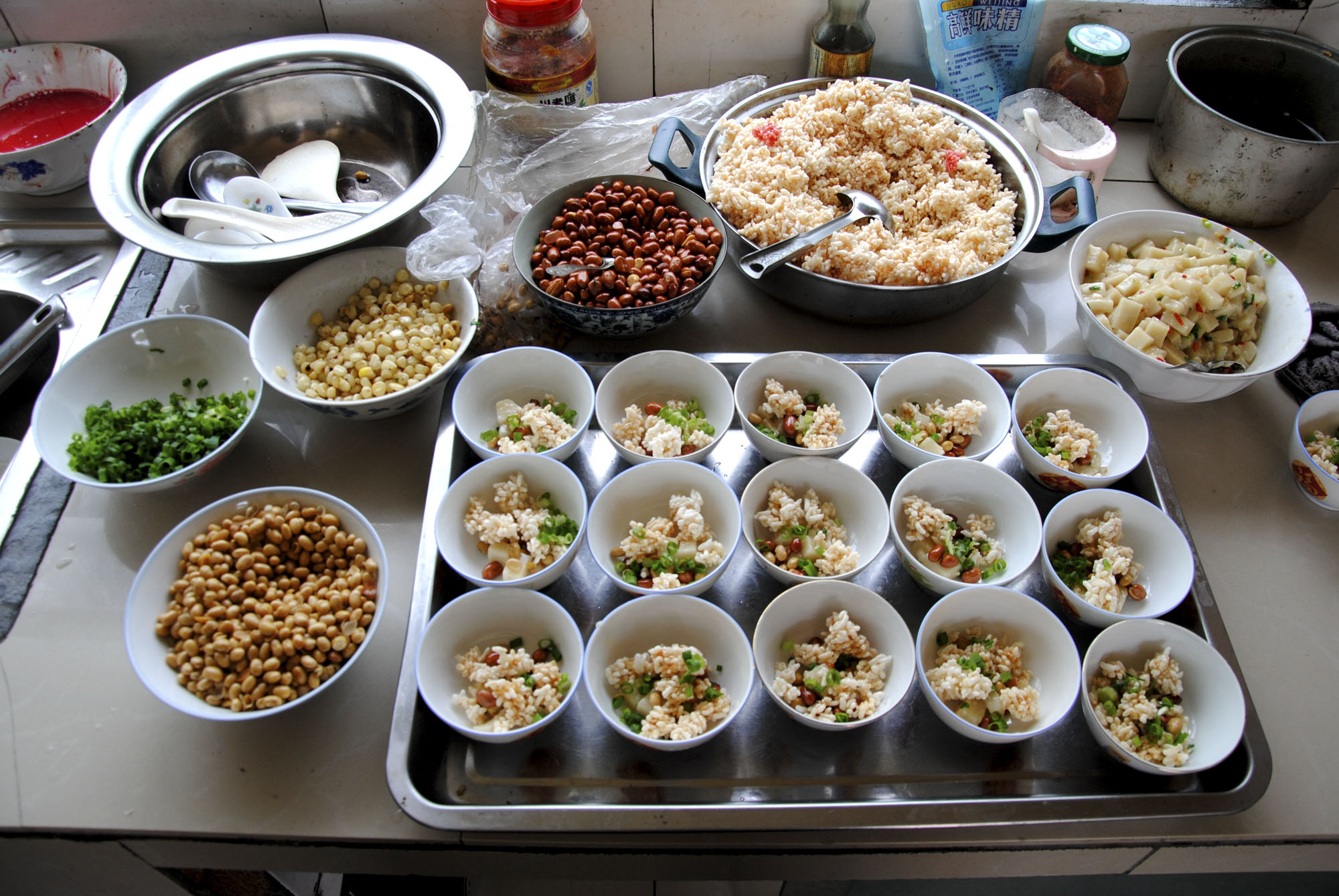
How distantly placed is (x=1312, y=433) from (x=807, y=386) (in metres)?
1.04

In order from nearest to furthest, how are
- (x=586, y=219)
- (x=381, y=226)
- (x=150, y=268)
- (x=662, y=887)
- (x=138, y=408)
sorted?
(x=138, y=408) → (x=381, y=226) → (x=586, y=219) → (x=150, y=268) → (x=662, y=887)

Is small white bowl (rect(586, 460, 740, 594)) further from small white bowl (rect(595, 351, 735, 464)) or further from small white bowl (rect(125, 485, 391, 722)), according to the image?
small white bowl (rect(125, 485, 391, 722))

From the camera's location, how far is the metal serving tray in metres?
1.14

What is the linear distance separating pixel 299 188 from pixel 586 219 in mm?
758

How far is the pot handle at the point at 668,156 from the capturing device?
1734 millimetres

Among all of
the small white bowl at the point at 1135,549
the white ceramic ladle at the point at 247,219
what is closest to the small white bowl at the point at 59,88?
the white ceramic ladle at the point at 247,219

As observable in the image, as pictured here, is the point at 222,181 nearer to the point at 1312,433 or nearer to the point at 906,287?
the point at 906,287

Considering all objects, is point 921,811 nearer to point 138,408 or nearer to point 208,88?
point 138,408

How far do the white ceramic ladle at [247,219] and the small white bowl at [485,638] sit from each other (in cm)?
91

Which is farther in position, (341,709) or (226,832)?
(341,709)

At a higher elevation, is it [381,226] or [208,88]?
[208,88]

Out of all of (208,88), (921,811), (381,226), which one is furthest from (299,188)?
(921,811)

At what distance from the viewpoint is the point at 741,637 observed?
4.07 ft

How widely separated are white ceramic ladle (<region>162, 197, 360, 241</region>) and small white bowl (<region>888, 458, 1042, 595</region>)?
4.23 feet
